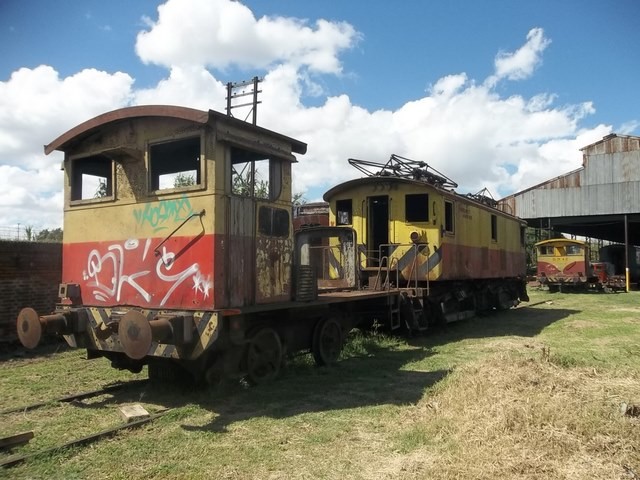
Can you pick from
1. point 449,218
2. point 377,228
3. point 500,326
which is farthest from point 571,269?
point 377,228

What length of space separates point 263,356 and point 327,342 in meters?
1.76

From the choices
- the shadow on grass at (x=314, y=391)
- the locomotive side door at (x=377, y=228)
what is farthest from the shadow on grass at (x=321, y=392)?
the locomotive side door at (x=377, y=228)

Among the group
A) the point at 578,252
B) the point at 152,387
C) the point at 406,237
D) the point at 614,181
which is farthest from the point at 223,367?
the point at 614,181

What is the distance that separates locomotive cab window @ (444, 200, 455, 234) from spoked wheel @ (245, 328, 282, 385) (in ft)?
19.8

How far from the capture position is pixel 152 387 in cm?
706

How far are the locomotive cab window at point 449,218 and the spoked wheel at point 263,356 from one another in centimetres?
603

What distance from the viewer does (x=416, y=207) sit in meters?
12.0

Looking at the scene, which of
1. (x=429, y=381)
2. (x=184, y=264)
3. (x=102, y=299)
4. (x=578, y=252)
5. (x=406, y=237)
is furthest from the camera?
(x=578, y=252)

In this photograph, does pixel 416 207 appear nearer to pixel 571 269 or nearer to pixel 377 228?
pixel 377 228

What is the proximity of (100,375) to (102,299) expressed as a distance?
175 cm

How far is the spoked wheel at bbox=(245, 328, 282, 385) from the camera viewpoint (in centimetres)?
688

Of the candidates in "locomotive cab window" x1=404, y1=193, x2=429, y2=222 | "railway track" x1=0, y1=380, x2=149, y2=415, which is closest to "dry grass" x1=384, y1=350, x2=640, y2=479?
"railway track" x1=0, y1=380, x2=149, y2=415

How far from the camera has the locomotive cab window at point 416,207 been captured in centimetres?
1184

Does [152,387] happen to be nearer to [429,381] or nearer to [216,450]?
[216,450]
